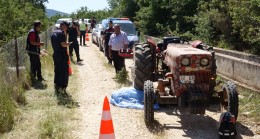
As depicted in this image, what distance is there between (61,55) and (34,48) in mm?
1835

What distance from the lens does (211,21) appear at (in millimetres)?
16266

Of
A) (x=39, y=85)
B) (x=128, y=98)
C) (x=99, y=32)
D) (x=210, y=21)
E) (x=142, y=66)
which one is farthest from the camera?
(x=99, y=32)

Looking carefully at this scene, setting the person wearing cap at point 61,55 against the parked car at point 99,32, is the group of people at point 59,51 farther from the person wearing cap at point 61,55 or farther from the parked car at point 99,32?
the parked car at point 99,32

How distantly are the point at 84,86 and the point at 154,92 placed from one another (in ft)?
14.9

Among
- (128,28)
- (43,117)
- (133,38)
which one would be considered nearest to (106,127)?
(43,117)

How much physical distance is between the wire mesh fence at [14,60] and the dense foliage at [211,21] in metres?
6.66

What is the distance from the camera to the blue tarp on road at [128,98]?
8629mm

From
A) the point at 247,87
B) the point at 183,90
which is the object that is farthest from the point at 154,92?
the point at 247,87

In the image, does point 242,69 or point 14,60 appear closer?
point 242,69

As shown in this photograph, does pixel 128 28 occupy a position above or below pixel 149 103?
above

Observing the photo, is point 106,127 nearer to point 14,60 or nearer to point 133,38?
point 14,60

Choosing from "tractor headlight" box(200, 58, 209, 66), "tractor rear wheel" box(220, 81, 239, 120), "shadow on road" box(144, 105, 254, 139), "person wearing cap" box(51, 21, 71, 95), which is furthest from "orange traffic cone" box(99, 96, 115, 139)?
"person wearing cap" box(51, 21, 71, 95)

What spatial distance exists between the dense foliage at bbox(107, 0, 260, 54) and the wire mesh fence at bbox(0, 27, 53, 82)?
21.9 feet

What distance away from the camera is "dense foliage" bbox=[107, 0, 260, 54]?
38.8ft
